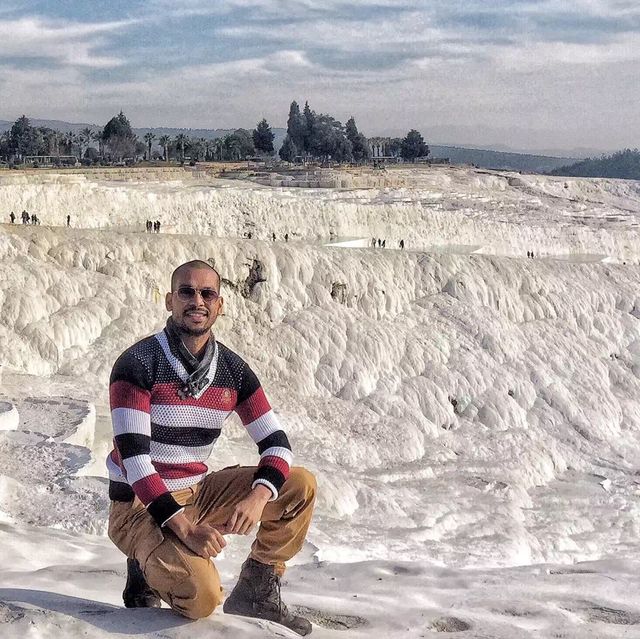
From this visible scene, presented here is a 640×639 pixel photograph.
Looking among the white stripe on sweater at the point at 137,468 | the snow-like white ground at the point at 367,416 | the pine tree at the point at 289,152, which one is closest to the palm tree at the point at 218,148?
the pine tree at the point at 289,152

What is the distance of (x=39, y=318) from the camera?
52.7ft

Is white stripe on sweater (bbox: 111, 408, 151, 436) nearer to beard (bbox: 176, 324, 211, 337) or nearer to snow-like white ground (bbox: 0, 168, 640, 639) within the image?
beard (bbox: 176, 324, 211, 337)

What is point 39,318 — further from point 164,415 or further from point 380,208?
point 380,208

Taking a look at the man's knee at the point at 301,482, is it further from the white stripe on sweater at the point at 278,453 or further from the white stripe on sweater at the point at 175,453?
the white stripe on sweater at the point at 175,453

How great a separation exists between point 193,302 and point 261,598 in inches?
58.6

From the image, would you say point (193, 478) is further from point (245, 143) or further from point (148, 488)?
point (245, 143)

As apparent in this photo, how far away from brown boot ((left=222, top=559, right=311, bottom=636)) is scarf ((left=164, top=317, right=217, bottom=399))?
0.95 metres

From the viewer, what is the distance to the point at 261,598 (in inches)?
173

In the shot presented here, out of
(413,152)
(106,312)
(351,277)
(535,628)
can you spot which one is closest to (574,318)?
(351,277)

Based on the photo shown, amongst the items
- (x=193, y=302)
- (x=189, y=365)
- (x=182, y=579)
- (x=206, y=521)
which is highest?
(x=193, y=302)

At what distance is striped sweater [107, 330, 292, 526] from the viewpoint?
157 inches

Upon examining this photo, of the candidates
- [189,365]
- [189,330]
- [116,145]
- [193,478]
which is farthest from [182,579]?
[116,145]

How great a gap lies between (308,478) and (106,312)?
13190mm

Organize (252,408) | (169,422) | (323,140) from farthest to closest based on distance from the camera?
1. (323,140)
2. (252,408)
3. (169,422)
